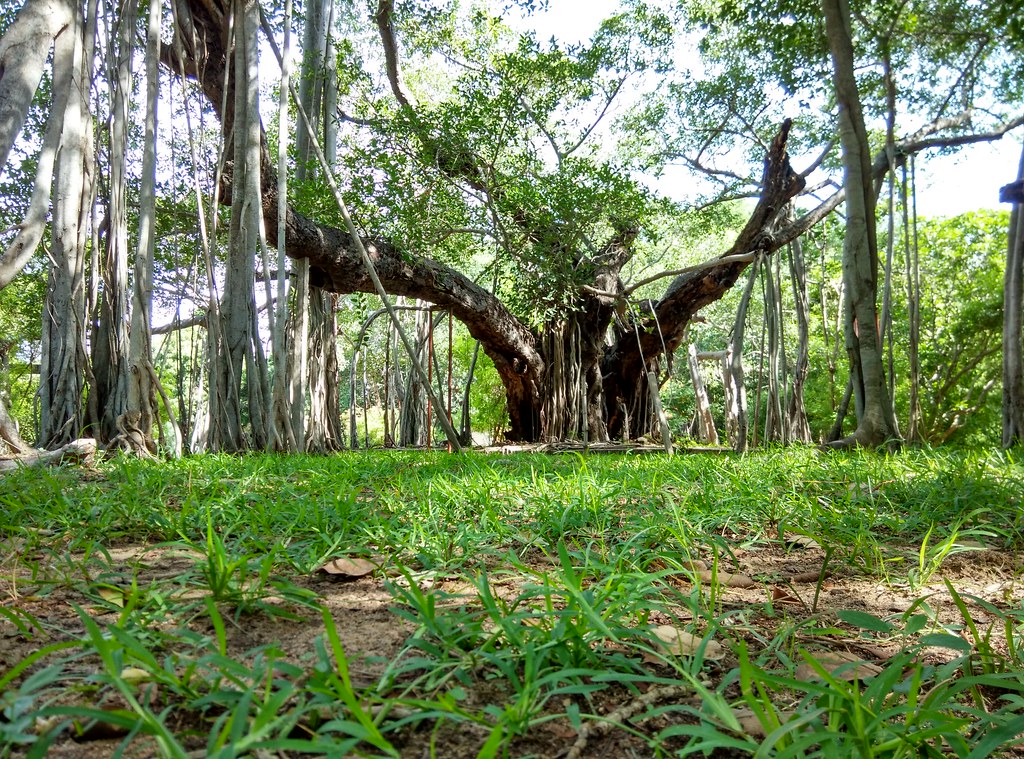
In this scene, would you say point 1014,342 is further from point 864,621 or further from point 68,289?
point 68,289

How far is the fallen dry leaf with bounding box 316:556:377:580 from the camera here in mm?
1226

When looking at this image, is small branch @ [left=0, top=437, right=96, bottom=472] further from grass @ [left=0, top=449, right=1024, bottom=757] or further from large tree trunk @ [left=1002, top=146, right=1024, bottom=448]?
large tree trunk @ [left=1002, top=146, right=1024, bottom=448]

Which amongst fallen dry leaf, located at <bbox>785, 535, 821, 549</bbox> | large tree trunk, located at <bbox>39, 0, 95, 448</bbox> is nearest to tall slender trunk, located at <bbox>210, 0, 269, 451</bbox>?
large tree trunk, located at <bbox>39, 0, 95, 448</bbox>

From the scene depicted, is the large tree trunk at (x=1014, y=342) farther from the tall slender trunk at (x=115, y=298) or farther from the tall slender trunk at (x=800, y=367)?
the tall slender trunk at (x=115, y=298)

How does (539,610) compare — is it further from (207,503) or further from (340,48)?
(340,48)

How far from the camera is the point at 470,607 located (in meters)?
1.02

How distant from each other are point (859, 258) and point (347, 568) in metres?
3.85

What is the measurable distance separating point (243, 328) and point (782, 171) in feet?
17.0

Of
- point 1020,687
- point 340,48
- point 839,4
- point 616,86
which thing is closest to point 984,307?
point 616,86

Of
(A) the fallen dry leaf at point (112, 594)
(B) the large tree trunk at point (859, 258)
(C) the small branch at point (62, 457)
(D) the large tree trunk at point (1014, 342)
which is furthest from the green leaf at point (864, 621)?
(D) the large tree trunk at point (1014, 342)

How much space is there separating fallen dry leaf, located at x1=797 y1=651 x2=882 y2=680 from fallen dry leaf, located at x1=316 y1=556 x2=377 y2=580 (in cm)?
75

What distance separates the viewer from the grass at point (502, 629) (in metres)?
Result: 0.64

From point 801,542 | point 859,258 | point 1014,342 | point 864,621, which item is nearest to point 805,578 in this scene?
point 801,542

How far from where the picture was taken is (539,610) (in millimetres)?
932
